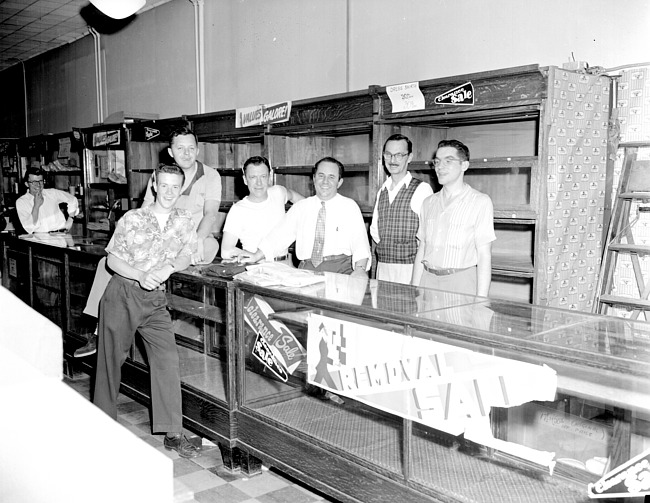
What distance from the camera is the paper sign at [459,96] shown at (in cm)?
405

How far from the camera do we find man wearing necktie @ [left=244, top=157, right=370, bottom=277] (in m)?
4.07

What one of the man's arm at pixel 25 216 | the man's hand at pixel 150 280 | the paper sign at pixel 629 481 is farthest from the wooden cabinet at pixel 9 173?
the paper sign at pixel 629 481

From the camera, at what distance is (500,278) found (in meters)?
4.67

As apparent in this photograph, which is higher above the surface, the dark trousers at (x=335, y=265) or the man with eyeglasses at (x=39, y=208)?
the man with eyeglasses at (x=39, y=208)

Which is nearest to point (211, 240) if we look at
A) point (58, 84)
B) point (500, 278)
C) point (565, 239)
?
point (500, 278)

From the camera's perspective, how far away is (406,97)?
444 cm

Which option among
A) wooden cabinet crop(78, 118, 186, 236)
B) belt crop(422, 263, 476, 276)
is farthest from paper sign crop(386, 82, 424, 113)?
wooden cabinet crop(78, 118, 186, 236)

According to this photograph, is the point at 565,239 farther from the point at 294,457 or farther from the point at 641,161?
the point at 294,457

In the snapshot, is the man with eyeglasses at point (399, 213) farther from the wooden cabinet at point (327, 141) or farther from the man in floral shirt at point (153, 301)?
the man in floral shirt at point (153, 301)

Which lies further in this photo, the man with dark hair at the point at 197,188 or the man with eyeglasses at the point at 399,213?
the man with dark hair at the point at 197,188

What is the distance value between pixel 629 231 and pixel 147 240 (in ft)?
9.63

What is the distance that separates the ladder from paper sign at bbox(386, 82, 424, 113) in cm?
132

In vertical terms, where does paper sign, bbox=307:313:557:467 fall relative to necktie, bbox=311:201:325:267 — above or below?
below

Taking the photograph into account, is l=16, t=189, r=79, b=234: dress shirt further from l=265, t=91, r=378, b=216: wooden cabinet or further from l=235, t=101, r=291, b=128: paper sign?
l=265, t=91, r=378, b=216: wooden cabinet
